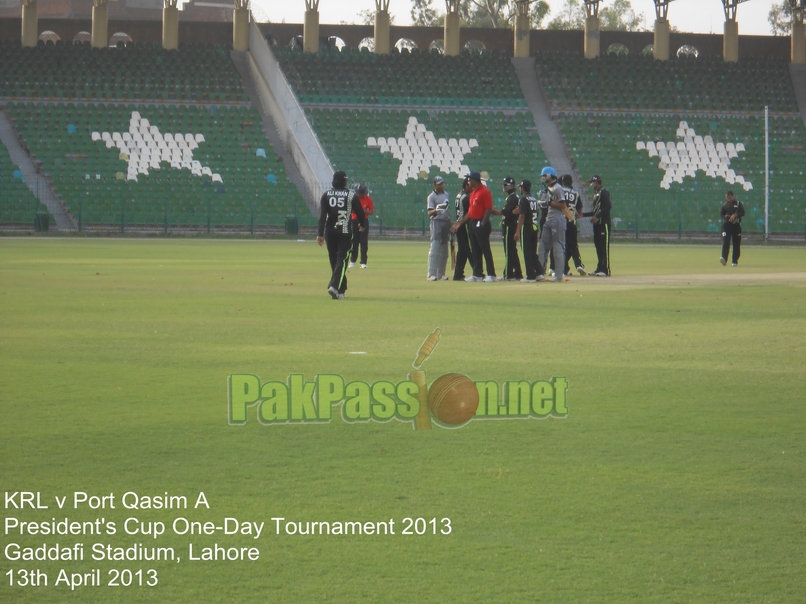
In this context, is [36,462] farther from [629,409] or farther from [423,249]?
[423,249]

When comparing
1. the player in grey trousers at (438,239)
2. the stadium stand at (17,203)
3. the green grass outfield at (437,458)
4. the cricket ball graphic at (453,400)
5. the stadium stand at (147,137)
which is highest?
the stadium stand at (147,137)

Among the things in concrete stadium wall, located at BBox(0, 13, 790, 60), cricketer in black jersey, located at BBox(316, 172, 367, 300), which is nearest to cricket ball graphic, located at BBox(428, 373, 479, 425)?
cricketer in black jersey, located at BBox(316, 172, 367, 300)

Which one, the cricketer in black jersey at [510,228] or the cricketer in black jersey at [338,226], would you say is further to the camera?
the cricketer in black jersey at [510,228]

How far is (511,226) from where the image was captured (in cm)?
2131

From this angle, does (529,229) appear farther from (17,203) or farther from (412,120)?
(412,120)

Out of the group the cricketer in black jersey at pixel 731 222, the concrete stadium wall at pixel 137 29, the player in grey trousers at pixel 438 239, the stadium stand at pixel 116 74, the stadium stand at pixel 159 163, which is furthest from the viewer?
the concrete stadium wall at pixel 137 29

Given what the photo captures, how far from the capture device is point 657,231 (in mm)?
48688

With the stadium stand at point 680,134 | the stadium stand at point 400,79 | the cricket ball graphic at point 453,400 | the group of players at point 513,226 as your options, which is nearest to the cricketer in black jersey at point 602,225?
the group of players at point 513,226

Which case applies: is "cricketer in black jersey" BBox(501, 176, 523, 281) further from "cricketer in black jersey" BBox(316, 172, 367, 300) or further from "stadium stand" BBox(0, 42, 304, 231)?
"stadium stand" BBox(0, 42, 304, 231)

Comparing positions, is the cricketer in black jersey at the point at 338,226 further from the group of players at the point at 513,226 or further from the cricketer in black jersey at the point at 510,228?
the cricketer in black jersey at the point at 510,228

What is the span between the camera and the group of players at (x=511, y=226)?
820 inches

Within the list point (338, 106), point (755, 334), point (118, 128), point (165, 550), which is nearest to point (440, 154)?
point (338, 106)

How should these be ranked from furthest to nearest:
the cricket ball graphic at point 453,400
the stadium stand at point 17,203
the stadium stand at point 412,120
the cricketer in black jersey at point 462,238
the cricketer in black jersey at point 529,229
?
the stadium stand at point 412,120 < the stadium stand at point 17,203 < the cricketer in black jersey at point 462,238 < the cricketer in black jersey at point 529,229 < the cricket ball graphic at point 453,400

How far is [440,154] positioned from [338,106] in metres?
5.73
